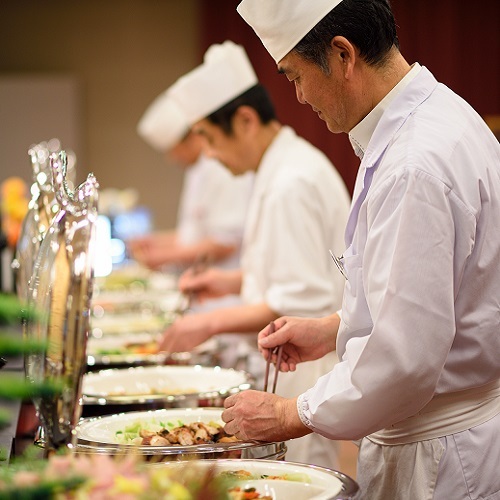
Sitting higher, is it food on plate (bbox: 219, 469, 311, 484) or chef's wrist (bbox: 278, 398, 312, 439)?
chef's wrist (bbox: 278, 398, 312, 439)

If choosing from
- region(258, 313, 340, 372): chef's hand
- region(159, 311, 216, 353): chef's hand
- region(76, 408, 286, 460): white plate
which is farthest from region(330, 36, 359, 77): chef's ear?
region(159, 311, 216, 353): chef's hand

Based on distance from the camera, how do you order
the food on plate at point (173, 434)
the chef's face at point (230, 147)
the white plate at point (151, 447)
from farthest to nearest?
1. the chef's face at point (230, 147)
2. the food on plate at point (173, 434)
3. the white plate at point (151, 447)

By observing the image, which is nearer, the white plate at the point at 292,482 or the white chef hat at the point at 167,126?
the white plate at the point at 292,482

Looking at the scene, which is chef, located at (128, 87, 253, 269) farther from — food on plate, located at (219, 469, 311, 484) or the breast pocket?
food on plate, located at (219, 469, 311, 484)

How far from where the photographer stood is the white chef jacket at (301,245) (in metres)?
Answer: 2.50

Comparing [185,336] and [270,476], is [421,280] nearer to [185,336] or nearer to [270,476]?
[270,476]

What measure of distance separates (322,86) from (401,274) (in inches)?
15.1

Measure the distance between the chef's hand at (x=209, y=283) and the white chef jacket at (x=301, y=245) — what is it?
1.39ft

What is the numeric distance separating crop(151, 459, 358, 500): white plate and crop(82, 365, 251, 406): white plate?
0.60 m

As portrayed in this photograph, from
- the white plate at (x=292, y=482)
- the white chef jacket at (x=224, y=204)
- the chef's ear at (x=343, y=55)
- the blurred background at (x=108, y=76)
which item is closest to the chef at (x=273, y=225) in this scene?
the white plate at (x=292, y=482)

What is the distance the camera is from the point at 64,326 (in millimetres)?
1140

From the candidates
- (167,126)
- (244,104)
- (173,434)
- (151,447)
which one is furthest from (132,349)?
(167,126)

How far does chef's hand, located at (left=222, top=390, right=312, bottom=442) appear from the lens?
4.67 feet

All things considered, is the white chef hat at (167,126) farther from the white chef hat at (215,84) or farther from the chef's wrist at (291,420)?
the chef's wrist at (291,420)
